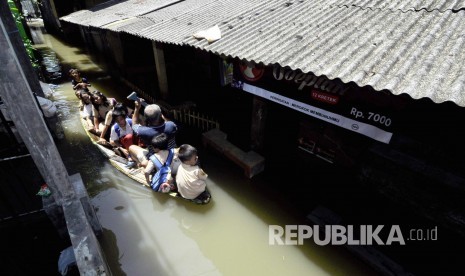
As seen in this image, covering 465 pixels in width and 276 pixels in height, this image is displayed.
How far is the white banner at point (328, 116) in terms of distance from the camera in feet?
13.8

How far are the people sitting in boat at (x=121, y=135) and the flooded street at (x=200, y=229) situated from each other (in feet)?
1.56

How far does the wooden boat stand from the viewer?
609 cm

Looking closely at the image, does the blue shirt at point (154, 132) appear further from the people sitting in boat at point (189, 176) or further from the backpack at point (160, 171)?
the people sitting in boat at point (189, 176)

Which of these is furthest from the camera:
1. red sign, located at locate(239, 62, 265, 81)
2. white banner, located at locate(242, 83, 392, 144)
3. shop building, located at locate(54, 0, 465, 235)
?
red sign, located at locate(239, 62, 265, 81)

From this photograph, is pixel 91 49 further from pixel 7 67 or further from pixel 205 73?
pixel 7 67

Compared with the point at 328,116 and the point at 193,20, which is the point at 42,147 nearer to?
the point at 328,116

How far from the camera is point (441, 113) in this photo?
12.3 ft

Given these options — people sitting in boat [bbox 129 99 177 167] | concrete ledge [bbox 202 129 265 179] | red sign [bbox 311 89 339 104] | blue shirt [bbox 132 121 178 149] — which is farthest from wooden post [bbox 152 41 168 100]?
red sign [bbox 311 89 339 104]

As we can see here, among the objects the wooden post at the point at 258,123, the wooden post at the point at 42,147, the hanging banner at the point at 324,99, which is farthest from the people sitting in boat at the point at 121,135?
the hanging banner at the point at 324,99

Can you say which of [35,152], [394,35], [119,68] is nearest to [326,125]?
[394,35]

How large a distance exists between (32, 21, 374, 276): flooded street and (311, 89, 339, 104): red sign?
271cm

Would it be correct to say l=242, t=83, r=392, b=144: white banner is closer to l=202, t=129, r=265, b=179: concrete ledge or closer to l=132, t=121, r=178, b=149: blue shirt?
l=202, t=129, r=265, b=179: concrete ledge

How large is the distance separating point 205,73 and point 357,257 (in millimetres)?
8549

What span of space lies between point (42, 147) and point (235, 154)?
468cm
